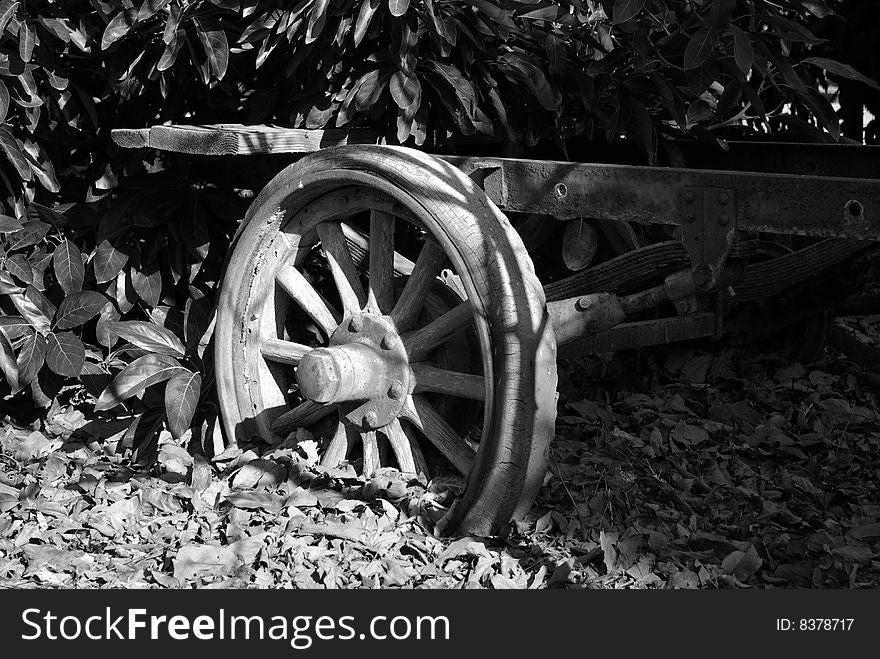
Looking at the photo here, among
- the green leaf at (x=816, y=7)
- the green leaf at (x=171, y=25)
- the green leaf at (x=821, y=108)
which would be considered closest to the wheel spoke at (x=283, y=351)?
the green leaf at (x=171, y=25)

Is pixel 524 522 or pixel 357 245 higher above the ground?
pixel 357 245

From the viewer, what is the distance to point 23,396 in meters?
3.68

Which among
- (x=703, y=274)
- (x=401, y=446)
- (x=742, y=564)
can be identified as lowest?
(x=742, y=564)

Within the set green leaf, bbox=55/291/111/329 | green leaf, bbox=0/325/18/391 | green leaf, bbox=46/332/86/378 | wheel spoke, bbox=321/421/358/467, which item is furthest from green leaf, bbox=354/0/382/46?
green leaf, bbox=0/325/18/391

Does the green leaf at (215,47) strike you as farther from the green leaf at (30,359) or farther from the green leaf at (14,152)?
the green leaf at (30,359)

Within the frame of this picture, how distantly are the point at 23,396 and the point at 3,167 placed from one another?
0.75 m

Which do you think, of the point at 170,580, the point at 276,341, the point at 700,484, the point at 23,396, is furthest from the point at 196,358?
the point at 700,484

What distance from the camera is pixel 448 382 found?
273 centimetres

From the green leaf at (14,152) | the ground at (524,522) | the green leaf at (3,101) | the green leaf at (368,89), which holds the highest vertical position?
the green leaf at (368,89)

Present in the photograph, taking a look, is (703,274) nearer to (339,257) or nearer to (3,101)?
(339,257)

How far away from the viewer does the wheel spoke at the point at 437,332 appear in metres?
2.69

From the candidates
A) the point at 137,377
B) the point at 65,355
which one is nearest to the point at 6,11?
the point at 65,355

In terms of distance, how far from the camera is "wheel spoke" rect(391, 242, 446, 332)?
2.76 metres

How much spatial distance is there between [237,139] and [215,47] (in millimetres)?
505
